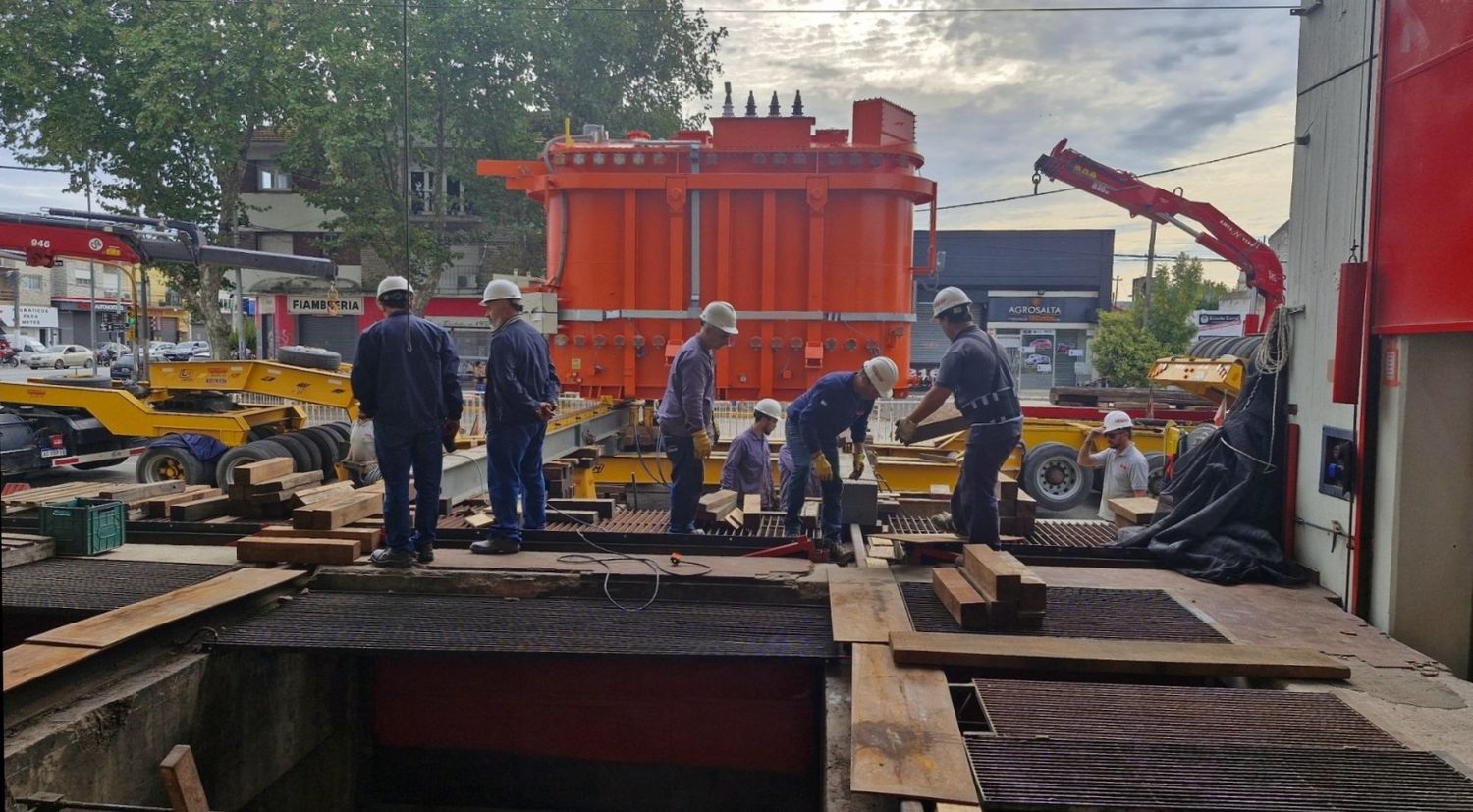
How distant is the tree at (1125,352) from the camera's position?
958 inches

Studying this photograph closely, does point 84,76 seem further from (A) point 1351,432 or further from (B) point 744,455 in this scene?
(A) point 1351,432

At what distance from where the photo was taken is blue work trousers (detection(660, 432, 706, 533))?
6.80m

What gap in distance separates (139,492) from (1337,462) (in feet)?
26.2

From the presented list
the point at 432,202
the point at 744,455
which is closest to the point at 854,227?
the point at 744,455

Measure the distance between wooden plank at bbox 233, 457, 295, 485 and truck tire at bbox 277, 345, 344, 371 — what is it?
5538mm

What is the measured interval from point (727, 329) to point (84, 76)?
20.2 m

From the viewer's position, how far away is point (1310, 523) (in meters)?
4.97

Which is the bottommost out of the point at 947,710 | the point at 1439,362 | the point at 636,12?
the point at 947,710

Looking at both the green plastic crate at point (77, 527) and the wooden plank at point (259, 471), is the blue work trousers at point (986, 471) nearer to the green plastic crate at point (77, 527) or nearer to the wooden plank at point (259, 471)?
the wooden plank at point (259, 471)

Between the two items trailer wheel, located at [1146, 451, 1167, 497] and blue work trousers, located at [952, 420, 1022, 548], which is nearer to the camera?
blue work trousers, located at [952, 420, 1022, 548]

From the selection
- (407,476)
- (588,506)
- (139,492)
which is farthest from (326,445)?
(407,476)

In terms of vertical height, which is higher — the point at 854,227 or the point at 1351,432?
the point at 854,227

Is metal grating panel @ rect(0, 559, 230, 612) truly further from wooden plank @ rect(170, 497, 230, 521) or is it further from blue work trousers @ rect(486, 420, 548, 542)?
blue work trousers @ rect(486, 420, 548, 542)

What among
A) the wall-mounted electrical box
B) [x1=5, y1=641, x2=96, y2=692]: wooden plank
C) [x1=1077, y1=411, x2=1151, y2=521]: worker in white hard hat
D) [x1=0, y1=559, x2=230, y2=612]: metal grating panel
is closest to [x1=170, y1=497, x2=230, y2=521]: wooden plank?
[x1=0, y1=559, x2=230, y2=612]: metal grating panel
